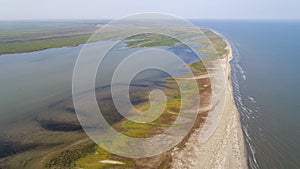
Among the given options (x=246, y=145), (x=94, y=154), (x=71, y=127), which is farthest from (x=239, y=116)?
(x=71, y=127)

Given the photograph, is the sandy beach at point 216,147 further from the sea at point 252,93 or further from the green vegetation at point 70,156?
the green vegetation at point 70,156

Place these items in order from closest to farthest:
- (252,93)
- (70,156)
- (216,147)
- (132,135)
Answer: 1. (70,156)
2. (216,147)
3. (132,135)
4. (252,93)

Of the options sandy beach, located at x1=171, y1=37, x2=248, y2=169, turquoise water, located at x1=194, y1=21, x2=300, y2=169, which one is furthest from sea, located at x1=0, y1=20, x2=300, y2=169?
sandy beach, located at x1=171, y1=37, x2=248, y2=169

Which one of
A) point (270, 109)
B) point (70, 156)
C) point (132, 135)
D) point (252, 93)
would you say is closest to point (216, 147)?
point (132, 135)

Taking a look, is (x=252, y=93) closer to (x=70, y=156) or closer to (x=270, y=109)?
(x=270, y=109)

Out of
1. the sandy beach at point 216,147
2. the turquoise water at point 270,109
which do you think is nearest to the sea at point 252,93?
the turquoise water at point 270,109

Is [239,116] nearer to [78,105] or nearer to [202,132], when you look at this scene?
[202,132]

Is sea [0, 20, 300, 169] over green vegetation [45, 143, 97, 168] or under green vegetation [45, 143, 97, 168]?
over

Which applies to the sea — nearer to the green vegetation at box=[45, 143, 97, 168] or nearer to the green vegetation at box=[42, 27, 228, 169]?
the green vegetation at box=[42, 27, 228, 169]

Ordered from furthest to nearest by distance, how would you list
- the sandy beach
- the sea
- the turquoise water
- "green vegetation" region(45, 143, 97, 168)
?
the sea < the turquoise water < the sandy beach < "green vegetation" region(45, 143, 97, 168)
